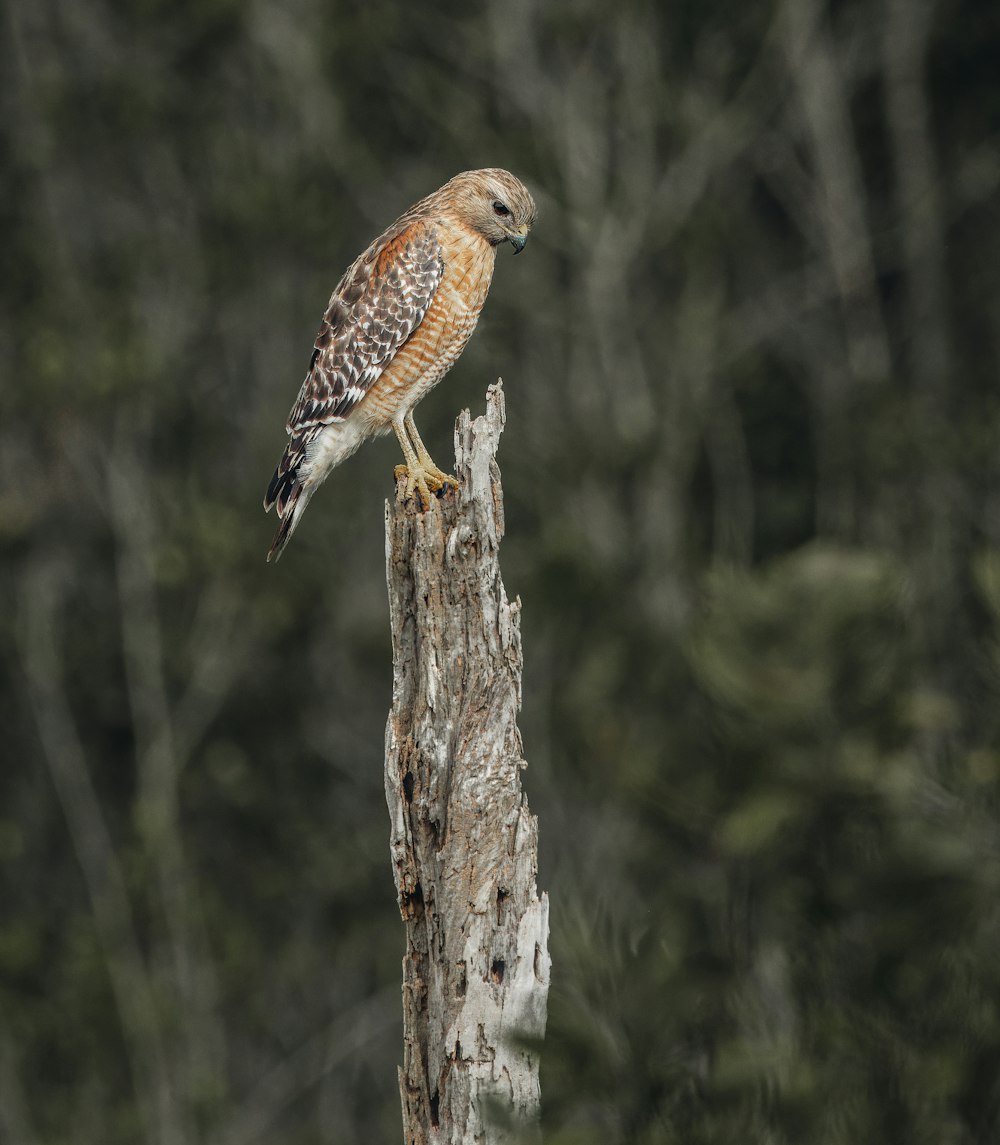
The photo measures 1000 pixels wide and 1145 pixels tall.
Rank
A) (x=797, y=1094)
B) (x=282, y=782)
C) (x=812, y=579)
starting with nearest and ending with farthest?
(x=797, y=1094) → (x=812, y=579) → (x=282, y=782)

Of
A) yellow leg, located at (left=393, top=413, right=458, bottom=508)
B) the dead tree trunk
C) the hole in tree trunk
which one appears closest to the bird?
yellow leg, located at (left=393, top=413, right=458, bottom=508)

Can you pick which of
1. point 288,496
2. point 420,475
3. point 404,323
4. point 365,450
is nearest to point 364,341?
point 404,323

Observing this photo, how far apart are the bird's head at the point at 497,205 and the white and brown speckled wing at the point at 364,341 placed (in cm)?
19

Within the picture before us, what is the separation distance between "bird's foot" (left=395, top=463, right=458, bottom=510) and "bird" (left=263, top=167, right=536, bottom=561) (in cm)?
67

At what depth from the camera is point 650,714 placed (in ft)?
48.0

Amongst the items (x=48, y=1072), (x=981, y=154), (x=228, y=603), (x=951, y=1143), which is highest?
(x=981, y=154)

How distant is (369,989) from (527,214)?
42.6ft

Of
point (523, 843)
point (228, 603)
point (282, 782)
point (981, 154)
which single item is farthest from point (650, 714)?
point (523, 843)

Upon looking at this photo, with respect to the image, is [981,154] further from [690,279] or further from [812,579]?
[812,579]

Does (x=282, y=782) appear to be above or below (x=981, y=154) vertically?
below

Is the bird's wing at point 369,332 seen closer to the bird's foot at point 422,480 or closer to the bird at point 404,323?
the bird at point 404,323

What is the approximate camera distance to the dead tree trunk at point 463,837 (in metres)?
4.96

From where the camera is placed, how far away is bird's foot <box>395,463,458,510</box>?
6073 mm

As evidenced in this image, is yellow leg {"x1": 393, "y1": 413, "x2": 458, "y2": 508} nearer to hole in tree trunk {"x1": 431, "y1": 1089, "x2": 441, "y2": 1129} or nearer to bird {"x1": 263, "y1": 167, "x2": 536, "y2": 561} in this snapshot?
bird {"x1": 263, "y1": 167, "x2": 536, "y2": 561}
